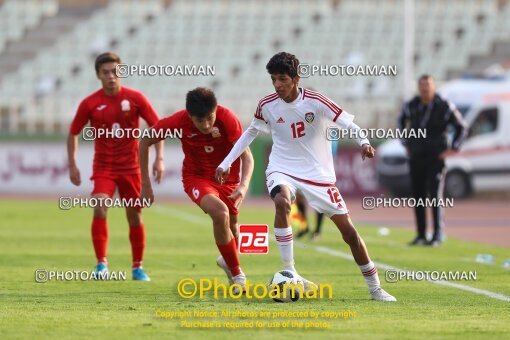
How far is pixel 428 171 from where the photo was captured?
16.7 metres

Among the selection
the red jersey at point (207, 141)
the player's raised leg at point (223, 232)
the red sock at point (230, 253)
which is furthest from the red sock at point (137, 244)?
the red sock at point (230, 253)

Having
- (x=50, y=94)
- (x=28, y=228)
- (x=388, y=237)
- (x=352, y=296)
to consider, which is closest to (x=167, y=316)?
(x=352, y=296)

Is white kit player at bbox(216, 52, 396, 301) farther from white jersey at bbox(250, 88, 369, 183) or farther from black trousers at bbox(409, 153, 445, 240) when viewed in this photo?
black trousers at bbox(409, 153, 445, 240)

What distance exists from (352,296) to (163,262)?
166 inches

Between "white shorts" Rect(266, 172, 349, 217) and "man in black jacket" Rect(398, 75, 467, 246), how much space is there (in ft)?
22.9

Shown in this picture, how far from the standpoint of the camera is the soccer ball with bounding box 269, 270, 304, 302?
367 inches

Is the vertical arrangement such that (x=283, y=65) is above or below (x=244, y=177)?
above

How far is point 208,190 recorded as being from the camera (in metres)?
10.0

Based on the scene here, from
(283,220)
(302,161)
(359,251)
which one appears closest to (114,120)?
(302,161)

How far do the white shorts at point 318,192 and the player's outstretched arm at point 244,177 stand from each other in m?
0.32

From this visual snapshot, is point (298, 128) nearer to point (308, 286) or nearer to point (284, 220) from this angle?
point (284, 220)

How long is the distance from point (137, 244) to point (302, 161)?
8.74 feet

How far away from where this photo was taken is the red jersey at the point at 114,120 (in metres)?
11.6

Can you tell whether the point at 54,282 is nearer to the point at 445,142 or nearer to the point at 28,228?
the point at 445,142
